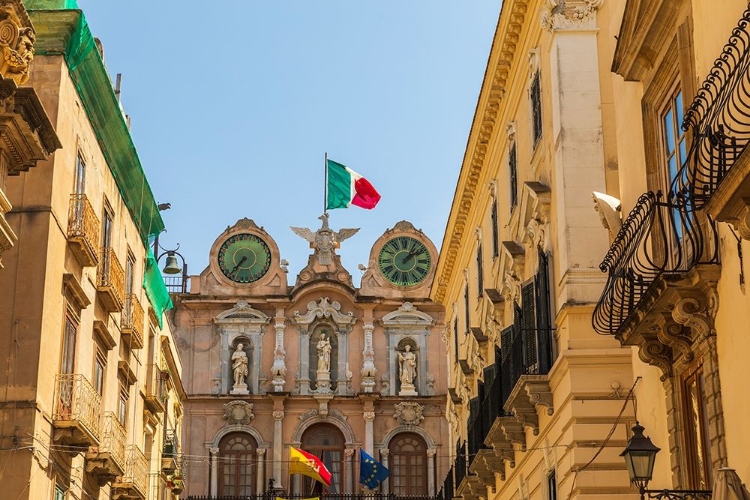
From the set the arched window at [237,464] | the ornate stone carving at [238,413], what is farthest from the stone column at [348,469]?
the ornate stone carving at [238,413]

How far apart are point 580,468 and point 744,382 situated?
8.34 metres

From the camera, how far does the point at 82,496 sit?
2525 cm

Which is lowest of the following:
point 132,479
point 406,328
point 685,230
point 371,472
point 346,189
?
point 685,230

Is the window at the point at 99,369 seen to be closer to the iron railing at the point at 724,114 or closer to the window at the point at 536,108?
the window at the point at 536,108

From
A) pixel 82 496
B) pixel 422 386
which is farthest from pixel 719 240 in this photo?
pixel 422 386

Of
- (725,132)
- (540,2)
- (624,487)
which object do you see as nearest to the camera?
(725,132)

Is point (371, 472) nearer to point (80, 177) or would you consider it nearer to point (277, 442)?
point (277, 442)

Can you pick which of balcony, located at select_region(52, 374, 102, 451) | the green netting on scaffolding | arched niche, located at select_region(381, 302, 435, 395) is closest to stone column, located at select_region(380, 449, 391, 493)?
arched niche, located at select_region(381, 302, 435, 395)

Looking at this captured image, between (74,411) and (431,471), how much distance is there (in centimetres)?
2707

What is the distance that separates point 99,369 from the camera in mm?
26703

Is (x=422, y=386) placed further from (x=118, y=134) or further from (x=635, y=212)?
(x=635, y=212)

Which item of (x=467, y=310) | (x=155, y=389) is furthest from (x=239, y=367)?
(x=467, y=310)

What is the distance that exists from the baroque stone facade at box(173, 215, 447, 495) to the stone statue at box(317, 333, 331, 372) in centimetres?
5

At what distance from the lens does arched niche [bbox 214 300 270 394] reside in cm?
4969
